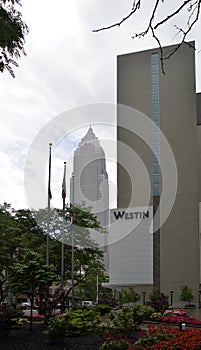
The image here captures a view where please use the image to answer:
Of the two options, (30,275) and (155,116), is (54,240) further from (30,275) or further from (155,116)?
(155,116)

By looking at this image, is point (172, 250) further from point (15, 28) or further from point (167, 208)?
point (15, 28)

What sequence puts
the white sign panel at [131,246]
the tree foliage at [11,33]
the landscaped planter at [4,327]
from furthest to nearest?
the white sign panel at [131,246] < the landscaped planter at [4,327] < the tree foliage at [11,33]

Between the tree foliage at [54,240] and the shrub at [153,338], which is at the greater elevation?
the tree foliage at [54,240]

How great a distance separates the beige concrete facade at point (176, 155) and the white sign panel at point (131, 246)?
943 millimetres

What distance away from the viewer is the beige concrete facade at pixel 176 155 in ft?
178

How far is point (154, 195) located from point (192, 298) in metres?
11.0

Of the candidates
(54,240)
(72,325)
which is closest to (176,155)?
(54,240)

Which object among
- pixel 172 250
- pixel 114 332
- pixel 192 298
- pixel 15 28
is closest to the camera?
pixel 15 28

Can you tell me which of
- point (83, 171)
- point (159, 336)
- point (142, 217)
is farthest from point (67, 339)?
point (142, 217)

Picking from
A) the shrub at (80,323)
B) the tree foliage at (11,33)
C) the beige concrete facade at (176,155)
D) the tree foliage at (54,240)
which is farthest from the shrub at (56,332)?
the beige concrete facade at (176,155)

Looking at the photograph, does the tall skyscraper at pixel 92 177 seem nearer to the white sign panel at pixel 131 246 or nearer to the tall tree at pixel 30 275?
the white sign panel at pixel 131 246

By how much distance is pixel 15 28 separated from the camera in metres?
8.21

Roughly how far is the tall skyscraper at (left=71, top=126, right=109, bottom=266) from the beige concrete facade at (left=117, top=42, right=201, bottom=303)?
5.03 m

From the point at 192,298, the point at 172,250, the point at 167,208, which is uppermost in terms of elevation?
the point at 167,208
